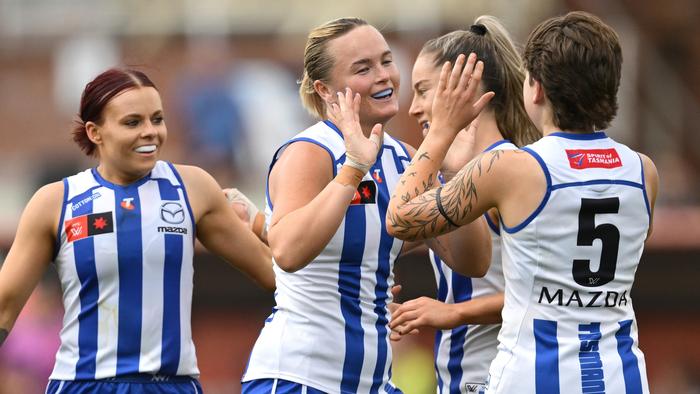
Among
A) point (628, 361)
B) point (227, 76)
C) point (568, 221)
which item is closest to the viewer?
point (568, 221)

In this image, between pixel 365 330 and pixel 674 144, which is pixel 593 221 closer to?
pixel 365 330

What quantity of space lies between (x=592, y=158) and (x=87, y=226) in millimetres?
2279

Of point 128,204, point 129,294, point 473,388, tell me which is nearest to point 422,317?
point 473,388

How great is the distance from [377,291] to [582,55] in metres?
1.45

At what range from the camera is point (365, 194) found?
18.4 feet

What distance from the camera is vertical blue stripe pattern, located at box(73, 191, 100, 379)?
228 inches

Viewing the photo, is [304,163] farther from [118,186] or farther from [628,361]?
[628,361]

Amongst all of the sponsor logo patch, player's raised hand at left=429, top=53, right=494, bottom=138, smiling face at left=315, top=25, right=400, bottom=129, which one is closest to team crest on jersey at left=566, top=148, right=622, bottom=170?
player's raised hand at left=429, top=53, right=494, bottom=138

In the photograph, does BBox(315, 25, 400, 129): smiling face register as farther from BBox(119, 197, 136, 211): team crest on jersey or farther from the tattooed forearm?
BBox(119, 197, 136, 211): team crest on jersey

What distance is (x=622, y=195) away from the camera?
4.88 metres

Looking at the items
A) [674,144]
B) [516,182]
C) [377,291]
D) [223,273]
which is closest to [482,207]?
[516,182]

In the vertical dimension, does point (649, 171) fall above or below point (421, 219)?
above

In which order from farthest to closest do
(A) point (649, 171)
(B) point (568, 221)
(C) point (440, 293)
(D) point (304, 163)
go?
(C) point (440, 293), (D) point (304, 163), (A) point (649, 171), (B) point (568, 221)

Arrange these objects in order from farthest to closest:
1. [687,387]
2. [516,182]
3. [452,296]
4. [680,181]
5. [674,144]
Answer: [674,144] < [680,181] < [687,387] < [452,296] < [516,182]
